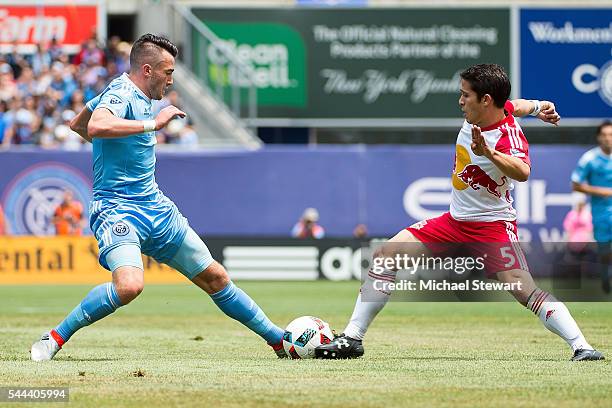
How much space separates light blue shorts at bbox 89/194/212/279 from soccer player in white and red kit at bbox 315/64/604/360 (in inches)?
48.8

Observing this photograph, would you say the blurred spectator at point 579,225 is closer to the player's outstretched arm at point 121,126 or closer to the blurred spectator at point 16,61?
the blurred spectator at point 16,61

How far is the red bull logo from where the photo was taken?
9641 millimetres

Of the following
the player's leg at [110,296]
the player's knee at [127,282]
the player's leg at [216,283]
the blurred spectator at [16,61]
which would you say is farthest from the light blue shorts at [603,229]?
the blurred spectator at [16,61]

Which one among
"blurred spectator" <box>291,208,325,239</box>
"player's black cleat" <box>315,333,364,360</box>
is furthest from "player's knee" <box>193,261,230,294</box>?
"blurred spectator" <box>291,208,325,239</box>

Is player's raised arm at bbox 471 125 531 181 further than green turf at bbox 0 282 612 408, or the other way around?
player's raised arm at bbox 471 125 531 181

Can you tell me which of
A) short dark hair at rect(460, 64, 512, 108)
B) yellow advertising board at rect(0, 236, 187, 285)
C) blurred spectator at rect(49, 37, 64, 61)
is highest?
blurred spectator at rect(49, 37, 64, 61)

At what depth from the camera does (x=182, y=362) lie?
31.4 ft

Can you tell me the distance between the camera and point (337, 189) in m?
26.3

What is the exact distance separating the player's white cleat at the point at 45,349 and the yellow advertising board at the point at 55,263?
13.2 metres

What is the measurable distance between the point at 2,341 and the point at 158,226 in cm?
289

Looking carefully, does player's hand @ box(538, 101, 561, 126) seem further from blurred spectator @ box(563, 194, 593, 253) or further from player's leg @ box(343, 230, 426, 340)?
blurred spectator @ box(563, 194, 593, 253)

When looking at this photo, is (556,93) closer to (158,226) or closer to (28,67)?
(28,67)

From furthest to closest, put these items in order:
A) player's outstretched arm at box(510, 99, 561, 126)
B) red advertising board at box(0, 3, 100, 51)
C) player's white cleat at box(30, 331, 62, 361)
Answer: red advertising board at box(0, 3, 100, 51) < player's outstretched arm at box(510, 99, 561, 126) < player's white cleat at box(30, 331, 62, 361)

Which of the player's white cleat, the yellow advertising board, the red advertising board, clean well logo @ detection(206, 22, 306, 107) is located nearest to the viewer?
the player's white cleat
